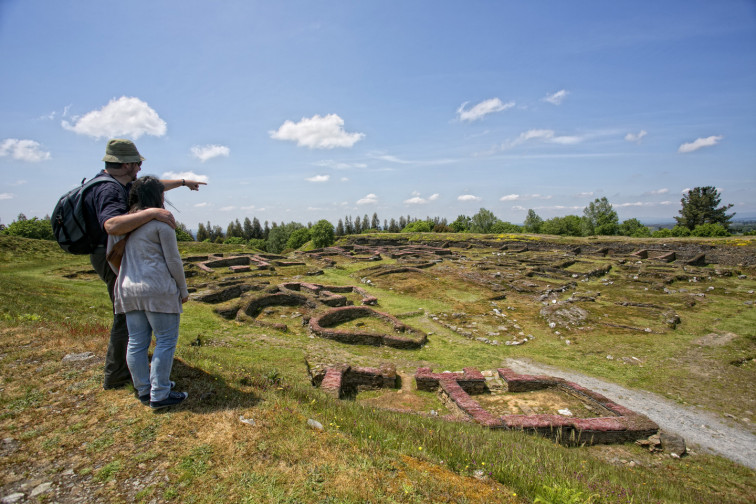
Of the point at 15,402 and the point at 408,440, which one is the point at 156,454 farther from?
the point at 408,440

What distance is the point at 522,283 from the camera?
20.9 metres

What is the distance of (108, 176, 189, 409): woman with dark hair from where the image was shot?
9.84 feet

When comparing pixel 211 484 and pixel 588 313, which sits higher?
pixel 211 484

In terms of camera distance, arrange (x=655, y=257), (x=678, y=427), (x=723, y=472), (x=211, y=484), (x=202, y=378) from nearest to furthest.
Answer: (x=211, y=484)
(x=202, y=378)
(x=723, y=472)
(x=678, y=427)
(x=655, y=257)

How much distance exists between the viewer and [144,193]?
3.07 m

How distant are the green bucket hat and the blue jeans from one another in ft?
5.28

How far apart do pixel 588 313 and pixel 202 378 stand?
15865 millimetres

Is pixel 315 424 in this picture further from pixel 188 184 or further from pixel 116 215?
pixel 188 184

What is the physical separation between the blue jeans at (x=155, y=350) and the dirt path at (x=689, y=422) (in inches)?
380

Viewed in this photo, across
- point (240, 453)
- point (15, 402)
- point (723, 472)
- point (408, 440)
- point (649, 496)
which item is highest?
point (15, 402)

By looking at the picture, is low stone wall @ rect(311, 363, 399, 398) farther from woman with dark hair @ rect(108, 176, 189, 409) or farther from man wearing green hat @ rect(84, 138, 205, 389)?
woman with dark hair @ rect(108, 176, 189, 409)

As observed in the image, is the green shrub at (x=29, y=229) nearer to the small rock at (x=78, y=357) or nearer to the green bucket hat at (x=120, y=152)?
the small rock at (x=78, y=357)

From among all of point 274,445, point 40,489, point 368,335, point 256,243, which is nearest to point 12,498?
point 40,489

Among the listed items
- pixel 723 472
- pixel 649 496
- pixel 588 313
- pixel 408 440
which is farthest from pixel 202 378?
pixel 588 313
